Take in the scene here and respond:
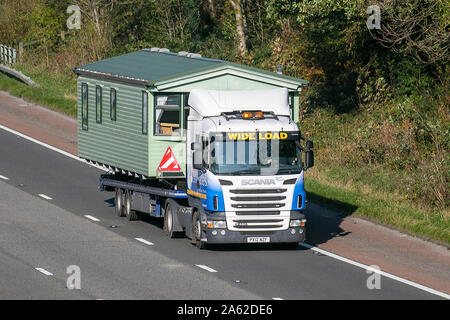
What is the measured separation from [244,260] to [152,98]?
445 cm

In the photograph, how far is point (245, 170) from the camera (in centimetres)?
2155

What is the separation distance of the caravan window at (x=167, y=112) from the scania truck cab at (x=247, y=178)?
44.9 inches

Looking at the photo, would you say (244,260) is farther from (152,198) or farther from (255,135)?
(152,198)

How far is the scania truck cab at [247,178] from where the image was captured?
848 inches

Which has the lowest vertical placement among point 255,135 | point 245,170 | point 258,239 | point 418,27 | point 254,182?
point 258,239

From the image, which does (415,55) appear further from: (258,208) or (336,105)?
(258,208)

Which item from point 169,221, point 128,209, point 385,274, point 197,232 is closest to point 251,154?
point 197,232

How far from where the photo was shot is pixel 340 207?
2744 cm

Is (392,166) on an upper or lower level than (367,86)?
lower

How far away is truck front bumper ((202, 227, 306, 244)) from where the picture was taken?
21.7m

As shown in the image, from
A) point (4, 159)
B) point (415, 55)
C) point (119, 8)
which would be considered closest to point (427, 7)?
point (415, 55)

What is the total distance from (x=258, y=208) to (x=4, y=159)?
14227 millimetres

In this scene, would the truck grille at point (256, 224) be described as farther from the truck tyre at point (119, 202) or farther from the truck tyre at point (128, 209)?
the truck tyre at point (119, 202)

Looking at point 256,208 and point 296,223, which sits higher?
point 256,208
